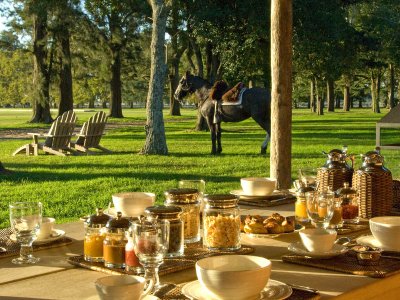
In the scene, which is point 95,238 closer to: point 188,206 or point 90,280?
point 90,280

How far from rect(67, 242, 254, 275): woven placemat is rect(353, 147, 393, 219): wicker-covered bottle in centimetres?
83

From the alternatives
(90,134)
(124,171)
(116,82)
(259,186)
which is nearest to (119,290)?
(259,186)

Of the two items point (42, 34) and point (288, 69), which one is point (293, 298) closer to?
point (288, 69)

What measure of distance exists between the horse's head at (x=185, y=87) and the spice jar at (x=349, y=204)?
13500 mm

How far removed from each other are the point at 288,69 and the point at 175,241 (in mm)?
4693

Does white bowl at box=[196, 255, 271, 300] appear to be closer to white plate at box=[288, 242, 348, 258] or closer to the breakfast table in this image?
the breakfast table

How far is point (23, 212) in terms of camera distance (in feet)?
8.52

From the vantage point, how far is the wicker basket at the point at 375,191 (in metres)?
→ 3.31

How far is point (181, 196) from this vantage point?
2812 mm

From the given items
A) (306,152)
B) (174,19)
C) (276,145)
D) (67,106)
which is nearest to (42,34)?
(67,106)

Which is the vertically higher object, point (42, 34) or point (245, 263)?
point (42, 34)

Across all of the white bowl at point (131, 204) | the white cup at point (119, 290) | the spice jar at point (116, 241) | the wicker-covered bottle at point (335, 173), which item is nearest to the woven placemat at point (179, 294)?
the white cup at point (119, 290)

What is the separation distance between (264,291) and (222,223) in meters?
0.61

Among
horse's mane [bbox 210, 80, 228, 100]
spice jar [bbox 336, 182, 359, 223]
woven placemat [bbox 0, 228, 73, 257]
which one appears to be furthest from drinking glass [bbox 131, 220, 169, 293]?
horse's mane [bbox 210, 80, 228, 100]
